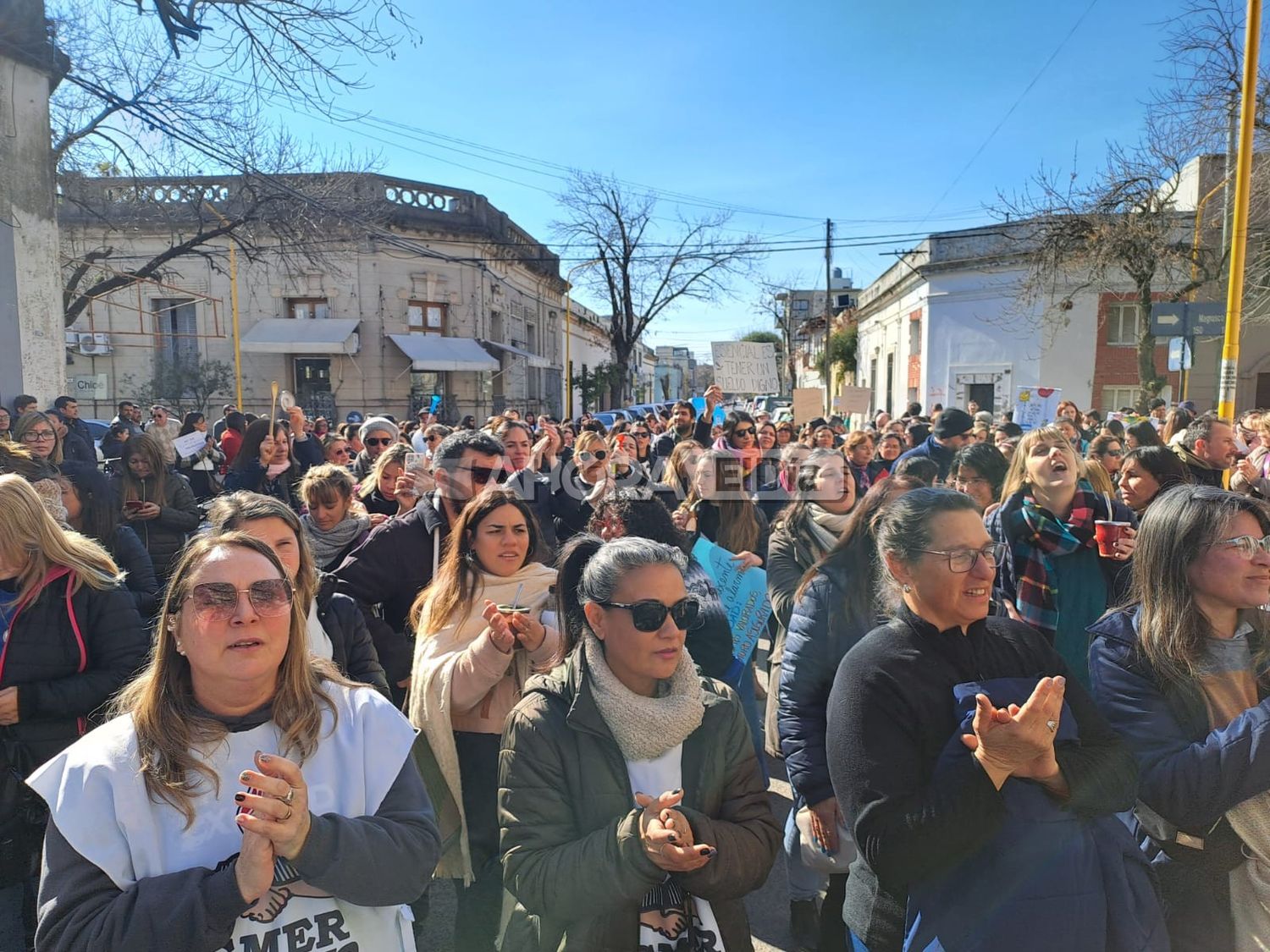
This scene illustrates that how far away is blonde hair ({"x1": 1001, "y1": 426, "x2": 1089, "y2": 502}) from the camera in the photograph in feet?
12.3

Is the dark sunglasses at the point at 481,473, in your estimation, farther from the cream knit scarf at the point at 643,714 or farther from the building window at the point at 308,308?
the building window at the point at 308,308

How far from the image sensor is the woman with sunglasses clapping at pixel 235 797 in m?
1.58

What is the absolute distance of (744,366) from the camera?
1522 cm

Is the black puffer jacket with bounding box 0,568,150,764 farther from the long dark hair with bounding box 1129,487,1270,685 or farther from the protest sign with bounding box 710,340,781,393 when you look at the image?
the protest sign with bounding box 710,340,781,393

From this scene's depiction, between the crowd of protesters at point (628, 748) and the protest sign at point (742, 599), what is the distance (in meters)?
0.53

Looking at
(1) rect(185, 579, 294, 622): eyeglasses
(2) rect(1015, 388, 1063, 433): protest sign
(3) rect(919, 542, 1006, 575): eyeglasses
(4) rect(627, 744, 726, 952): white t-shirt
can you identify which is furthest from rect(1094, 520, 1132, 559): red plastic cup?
(2) rect(1015, 388, 1063, 433): protest sign

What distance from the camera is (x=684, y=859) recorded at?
1786 millimetres

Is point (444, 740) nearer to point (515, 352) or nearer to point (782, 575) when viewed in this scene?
point (782, 575)

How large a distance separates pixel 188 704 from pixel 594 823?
39.8 inches

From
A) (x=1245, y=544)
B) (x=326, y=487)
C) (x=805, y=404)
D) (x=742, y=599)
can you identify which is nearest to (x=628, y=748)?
(x=1245, y=544)

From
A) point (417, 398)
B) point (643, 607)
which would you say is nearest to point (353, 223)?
point (643, 607)

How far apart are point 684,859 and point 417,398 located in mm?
26683

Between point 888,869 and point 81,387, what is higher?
point 81,387

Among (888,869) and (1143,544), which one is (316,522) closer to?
(888,869)
